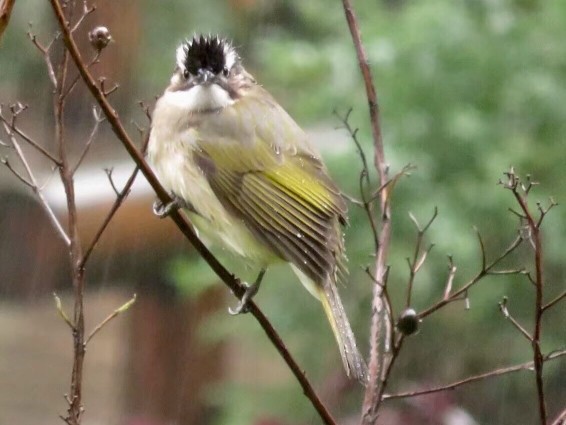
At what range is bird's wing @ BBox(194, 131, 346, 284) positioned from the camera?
2.09 meters

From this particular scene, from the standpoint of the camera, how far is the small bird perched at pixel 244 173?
2.12 meters

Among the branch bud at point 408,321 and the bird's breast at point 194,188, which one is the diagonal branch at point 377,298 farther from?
the bird's breast at point 194,188

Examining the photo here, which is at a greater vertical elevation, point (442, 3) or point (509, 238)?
point (442, 3)

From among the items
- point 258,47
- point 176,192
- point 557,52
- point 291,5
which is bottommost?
point 176,192

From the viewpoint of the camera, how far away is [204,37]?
88.0 inches

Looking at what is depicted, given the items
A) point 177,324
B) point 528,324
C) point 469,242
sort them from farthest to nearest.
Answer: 1. point 177,324
2. point 528,324
3. point 469,242

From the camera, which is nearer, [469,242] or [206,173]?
[206,173]

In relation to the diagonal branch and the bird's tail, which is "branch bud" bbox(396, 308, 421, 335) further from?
the bird's tail

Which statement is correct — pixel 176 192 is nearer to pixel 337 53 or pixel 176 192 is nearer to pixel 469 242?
pixel 469 242

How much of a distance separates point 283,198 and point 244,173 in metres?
0.11

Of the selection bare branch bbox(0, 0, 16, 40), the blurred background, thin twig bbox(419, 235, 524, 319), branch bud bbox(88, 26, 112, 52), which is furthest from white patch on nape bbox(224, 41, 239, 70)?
bare branch bbox(0, 0, 16, 40)

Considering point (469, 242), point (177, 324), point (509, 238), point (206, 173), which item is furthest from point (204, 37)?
point (177, 324)

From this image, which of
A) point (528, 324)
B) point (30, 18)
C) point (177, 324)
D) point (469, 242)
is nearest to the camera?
point (469, 242)

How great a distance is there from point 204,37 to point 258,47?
2.45 metres
